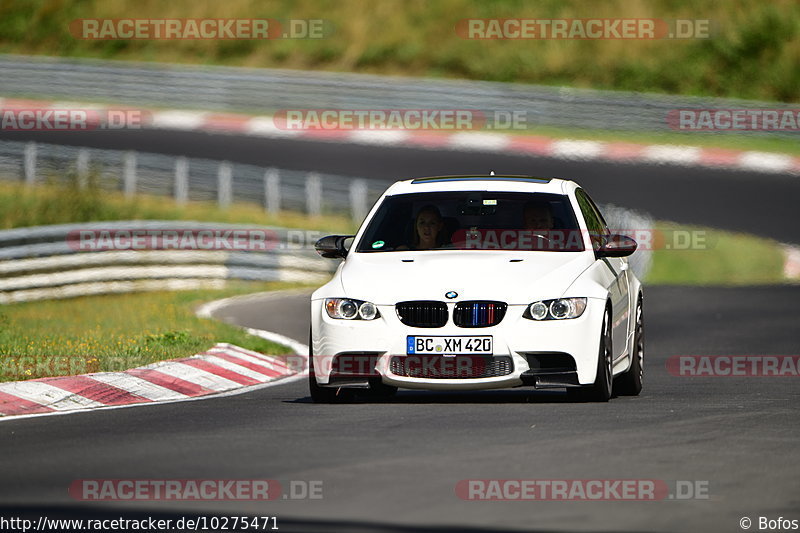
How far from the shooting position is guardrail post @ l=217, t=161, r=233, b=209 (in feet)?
102

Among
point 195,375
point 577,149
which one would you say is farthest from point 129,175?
point 195,375

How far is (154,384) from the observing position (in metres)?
13.0

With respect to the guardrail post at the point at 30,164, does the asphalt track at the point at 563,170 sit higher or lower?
lower

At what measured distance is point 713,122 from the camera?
124 feet

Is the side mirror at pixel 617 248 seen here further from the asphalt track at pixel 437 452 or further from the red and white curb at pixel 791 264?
the red and white curb at pixel 791 264

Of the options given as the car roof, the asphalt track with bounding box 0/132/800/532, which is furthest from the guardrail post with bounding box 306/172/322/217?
the car roof

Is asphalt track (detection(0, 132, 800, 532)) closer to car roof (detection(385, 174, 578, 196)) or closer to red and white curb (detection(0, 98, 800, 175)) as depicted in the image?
car roof (detection(385, 174, 578, 196))

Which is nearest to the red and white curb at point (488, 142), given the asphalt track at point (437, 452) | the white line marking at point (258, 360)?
the asphalt track at point (437, 452)

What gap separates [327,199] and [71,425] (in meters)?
21.0

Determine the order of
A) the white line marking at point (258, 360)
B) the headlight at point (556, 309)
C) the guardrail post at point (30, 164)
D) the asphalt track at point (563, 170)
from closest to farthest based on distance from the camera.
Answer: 1. the headlight at point (556, 309)
2. the white line marking at point (258, 360)
3. the guardrail post at point (30, 164)
4. the asphalt track at point (563, 170)

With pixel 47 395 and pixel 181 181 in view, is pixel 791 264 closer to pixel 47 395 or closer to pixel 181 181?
pixel 181 181

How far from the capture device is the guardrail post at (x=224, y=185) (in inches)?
1228

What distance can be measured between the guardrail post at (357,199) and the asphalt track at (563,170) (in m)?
3.81

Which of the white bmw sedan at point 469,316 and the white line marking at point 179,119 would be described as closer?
the white bmw sedan at point 469,316
